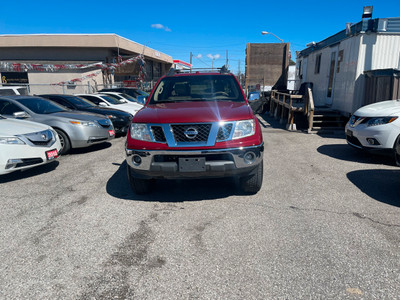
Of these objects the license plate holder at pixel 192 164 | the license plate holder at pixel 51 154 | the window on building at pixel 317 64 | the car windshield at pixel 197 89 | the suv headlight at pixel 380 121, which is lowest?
the license plate holder at pixel 51 154

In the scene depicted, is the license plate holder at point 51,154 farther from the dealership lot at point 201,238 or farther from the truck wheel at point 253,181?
the truck wheel at point 253,181

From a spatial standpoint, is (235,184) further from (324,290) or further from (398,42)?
(398,42)

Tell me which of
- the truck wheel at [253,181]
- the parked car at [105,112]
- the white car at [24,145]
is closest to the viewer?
the truck wheel at [253,181]

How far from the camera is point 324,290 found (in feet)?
7.84

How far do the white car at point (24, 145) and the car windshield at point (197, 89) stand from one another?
2.25 meters

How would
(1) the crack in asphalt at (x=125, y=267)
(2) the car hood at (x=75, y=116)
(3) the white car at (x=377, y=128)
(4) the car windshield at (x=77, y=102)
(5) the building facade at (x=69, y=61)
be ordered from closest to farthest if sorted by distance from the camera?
(1) the crack in asphalt at (x=125, y=267) → (3) the white car at (x=377, y=128) → (2) the car hood at (x=75, y=116) → (4) the car windshield at (x=77, y=102) → (5) the building facade at (x=69, y=61)

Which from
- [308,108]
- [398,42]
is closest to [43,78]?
[308,108]

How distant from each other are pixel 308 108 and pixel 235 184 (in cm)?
645

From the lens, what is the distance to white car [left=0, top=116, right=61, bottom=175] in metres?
4.89

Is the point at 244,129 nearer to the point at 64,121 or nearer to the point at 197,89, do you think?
the point at 197,89

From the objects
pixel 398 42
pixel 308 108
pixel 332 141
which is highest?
pixel 398 42

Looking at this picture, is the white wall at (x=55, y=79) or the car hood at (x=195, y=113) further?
the white wall at (x=55, y=79)

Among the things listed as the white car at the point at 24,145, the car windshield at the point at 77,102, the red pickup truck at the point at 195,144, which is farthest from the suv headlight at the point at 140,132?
the car windshield at the point at 77,102

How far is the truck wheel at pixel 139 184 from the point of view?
4230 mm
